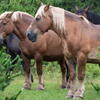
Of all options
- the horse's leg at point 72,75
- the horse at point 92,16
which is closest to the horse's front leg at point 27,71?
the horse's leg at point 72,75

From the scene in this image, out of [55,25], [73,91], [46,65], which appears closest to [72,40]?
[55,25]

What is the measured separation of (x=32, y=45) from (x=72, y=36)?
1.85 meters

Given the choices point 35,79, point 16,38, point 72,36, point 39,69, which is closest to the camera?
point 72,36

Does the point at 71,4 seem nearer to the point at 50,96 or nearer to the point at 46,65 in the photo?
the point at 46,65

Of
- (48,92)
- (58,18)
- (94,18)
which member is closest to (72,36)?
(58,18)

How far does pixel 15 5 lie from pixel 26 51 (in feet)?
25.5

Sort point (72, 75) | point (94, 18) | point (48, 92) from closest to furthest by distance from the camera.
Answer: point (72, 75)
point (48, 92)
point (94, 18)

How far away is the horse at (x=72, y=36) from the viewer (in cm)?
942

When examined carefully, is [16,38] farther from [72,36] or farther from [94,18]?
[72,36]

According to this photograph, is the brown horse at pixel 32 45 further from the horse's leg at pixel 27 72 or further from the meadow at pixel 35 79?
the meadow at pixel 35 79

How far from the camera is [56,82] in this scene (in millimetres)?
13273

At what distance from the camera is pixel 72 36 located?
373 inches

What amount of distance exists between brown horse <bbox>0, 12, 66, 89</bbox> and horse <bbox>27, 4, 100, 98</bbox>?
1359 mm

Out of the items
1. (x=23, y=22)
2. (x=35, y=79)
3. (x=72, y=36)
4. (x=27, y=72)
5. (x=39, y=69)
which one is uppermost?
(x=72, y=36)
